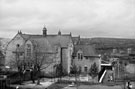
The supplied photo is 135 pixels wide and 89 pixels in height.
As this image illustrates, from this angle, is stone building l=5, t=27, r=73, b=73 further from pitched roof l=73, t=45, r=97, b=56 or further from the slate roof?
pitched roof l=73, t=45, r=97, b=56

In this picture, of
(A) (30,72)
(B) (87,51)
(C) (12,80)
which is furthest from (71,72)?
(C) (12,80)

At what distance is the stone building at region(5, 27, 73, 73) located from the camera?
3859cm

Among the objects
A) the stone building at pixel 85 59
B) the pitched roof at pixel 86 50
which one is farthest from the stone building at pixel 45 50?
the pitched roof at pixel 86 50

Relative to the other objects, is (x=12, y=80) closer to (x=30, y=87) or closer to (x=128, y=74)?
(x=30, y=87)

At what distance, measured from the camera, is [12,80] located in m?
28.9

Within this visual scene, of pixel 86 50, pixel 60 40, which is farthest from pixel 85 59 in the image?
pixel 60 40

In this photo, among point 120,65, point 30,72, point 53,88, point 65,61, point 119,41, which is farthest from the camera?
point 119,41

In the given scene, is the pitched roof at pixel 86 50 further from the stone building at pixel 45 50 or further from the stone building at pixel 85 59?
the stone building at pixel 45 50

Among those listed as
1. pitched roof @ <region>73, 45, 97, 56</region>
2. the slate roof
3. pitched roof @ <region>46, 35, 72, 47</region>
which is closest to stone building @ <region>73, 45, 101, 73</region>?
pitched roof @ <region>73, 45, 97, 56</region>

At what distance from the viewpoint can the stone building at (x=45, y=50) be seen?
3859 centimetres

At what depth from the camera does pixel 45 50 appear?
3875 cm

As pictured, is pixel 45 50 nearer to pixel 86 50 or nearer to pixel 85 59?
pixel 85 59

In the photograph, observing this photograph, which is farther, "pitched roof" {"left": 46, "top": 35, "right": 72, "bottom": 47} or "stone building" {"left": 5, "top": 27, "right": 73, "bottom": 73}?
"pitched roof" {"left": 46, "top": 35, "right": 72, "bottom": 47}

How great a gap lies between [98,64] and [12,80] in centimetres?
1938
